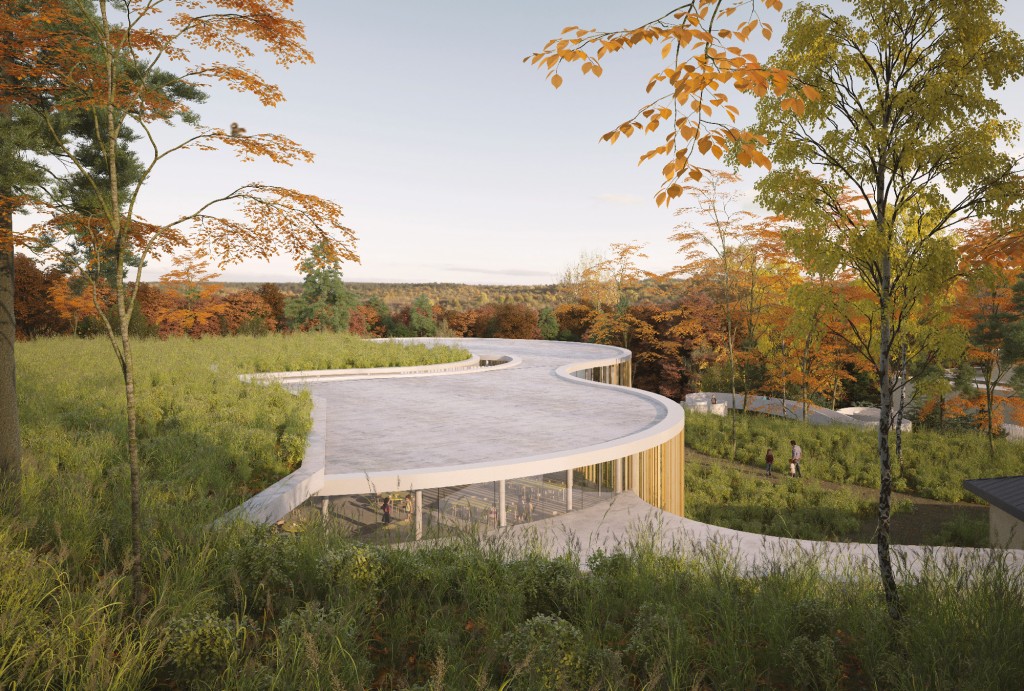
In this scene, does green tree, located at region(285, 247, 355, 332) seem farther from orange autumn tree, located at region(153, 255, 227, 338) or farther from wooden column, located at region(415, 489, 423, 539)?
wooden column, located at region(415, 489, 423, 539)

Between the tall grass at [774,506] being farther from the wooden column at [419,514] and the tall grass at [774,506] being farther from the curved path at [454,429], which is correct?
the wooden column at [419,514]

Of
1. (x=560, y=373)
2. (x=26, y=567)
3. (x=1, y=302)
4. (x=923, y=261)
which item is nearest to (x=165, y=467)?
(x=1, y=302)

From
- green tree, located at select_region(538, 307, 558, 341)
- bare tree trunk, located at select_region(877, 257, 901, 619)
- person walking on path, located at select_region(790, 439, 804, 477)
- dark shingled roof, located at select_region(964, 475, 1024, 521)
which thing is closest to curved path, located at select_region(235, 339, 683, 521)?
bare tree trunk, located at select_region(877, 257, 901, 619)

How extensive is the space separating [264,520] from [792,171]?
22.1 ft

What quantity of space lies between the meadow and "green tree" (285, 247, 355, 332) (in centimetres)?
2666

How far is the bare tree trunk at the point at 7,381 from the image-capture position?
21.6 feet

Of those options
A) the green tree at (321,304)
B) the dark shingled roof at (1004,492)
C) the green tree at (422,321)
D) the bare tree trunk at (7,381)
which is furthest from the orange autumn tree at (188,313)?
the dark shingled roof at (1004,492)

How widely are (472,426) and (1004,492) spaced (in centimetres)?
918

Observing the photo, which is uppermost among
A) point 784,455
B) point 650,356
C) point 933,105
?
point 933,105

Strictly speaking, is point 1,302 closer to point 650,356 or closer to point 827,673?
point 827,673

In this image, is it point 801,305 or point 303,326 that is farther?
point 303,326

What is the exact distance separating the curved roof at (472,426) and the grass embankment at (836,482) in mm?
3169

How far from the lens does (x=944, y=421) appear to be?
23984 mm

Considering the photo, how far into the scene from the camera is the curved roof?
27.2 feet
